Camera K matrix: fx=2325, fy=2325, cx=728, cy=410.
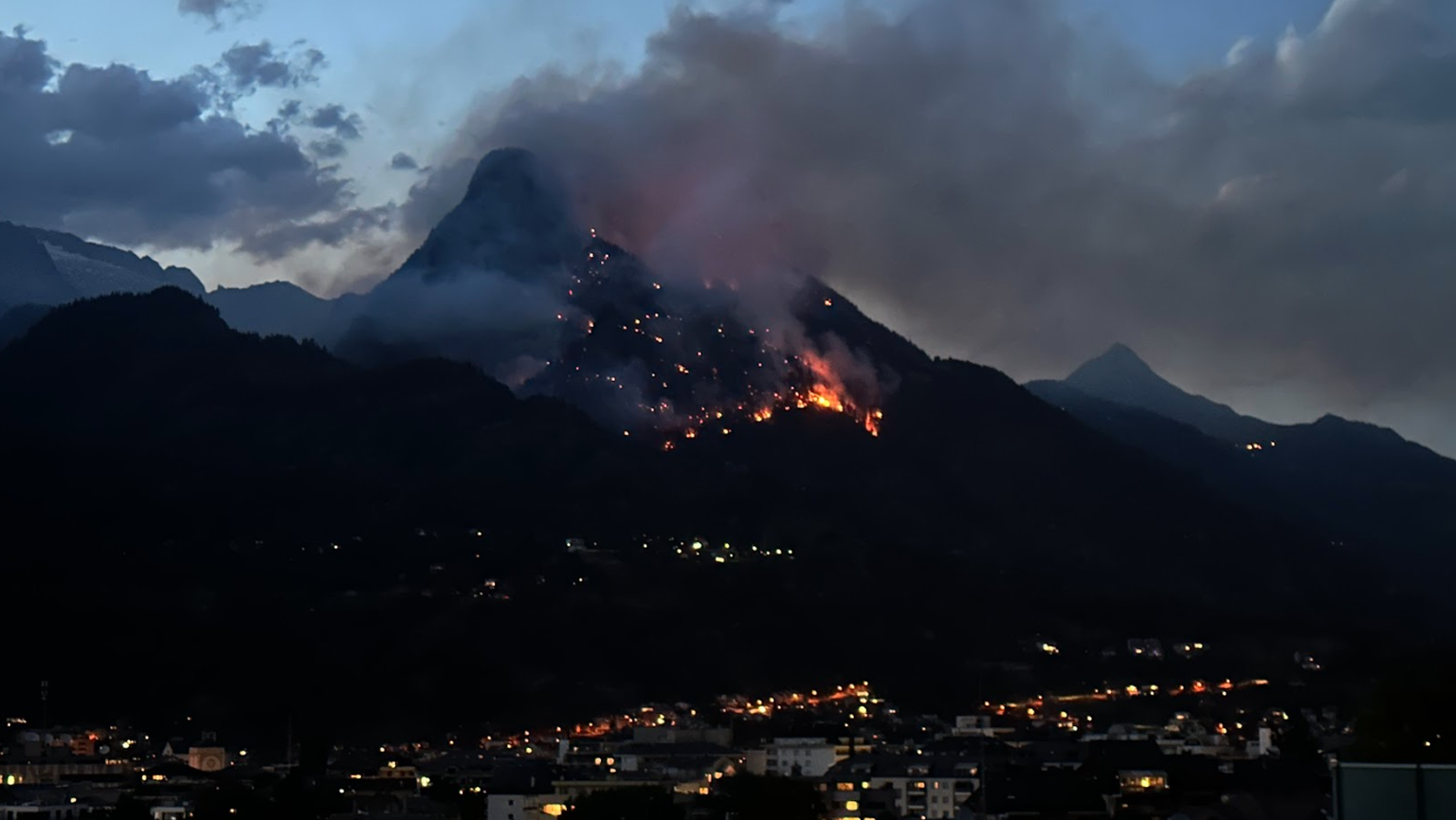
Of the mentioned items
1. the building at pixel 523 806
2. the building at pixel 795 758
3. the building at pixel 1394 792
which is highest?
the building at pixel 1394 792

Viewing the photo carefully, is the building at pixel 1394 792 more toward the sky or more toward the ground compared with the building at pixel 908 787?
more toward the sky

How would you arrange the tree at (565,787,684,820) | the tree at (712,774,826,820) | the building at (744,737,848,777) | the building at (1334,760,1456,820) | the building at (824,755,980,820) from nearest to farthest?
the building at (1334,760,1456,820)
the tree at (565,787,684,820)
the tree at (712,774,826,820)
the building at (824,755,980,820)
the building at (744,737,848,777)

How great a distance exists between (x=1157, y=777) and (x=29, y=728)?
258 ft

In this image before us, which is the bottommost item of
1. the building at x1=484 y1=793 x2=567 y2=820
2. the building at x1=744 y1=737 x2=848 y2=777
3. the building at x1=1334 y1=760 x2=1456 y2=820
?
the building at x1=484 y1=793 x2=567 y2=820

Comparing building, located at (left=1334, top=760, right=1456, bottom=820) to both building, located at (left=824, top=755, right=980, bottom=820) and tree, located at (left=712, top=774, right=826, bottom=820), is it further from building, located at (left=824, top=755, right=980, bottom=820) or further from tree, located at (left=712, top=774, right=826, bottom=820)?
building, located at (left=824, top=755, right=980, bottom=820)

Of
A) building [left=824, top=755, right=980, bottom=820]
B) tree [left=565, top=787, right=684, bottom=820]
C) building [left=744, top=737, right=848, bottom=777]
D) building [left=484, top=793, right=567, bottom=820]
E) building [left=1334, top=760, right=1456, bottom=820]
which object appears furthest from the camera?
building [left=744, top=737, right=848, bottom=777]

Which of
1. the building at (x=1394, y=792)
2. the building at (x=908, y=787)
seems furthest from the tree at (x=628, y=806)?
the building at (x=1394, y=792)

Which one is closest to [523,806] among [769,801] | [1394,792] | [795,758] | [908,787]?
[769,801]

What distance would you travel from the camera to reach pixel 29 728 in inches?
5960

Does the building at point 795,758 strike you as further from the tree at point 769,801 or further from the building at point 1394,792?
the building at point 1394,792

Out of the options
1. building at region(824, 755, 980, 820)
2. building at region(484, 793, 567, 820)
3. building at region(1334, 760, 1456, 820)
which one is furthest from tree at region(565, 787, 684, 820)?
building at region(1334, 760, 1456, 820)

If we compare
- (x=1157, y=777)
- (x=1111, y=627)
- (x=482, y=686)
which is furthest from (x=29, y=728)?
(x=1111, y=627)

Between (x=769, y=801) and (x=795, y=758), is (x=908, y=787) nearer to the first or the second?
(x=795, y=758)

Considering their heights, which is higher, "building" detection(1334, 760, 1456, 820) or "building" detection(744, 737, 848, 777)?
"building" detection(1334, 760, 1456, 820)
